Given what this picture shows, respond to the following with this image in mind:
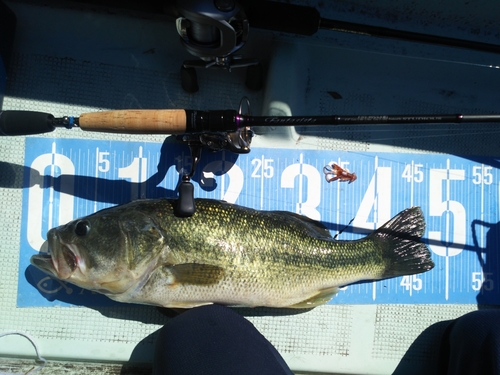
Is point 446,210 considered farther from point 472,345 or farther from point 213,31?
point 213,31

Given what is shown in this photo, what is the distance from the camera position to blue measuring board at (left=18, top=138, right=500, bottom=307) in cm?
223

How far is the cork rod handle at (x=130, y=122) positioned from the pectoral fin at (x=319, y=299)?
110 cm

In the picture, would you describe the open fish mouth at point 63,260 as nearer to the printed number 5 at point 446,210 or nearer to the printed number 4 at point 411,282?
the printed number 4 at point 411,282

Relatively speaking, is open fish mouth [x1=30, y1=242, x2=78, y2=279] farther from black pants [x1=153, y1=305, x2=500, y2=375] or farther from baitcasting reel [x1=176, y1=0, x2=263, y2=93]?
baitcasting reel [x1=176, y1=0, x2=263, y2=93]

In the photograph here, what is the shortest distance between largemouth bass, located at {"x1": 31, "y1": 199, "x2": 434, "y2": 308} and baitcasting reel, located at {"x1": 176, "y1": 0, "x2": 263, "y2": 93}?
0.71 meters

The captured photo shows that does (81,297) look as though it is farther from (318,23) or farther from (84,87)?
(318,23)

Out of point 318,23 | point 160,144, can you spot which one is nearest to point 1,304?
point 160,144

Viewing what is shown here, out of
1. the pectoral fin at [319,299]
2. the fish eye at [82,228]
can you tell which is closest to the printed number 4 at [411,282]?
the pectoral fin at [319,299]

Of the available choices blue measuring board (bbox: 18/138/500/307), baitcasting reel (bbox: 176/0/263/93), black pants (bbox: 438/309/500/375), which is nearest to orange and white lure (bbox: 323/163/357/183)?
blue measuring board (bbox: 18/138/500/307)

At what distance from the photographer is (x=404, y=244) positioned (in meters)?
2.21

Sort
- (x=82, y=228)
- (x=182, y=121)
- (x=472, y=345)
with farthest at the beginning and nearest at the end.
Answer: (x=472, y=345), (x=82, y=228), (x=182, y=121)

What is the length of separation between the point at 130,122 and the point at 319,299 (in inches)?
52.2

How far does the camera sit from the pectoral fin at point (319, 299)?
2109mm

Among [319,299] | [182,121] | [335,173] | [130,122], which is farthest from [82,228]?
[335,173]
